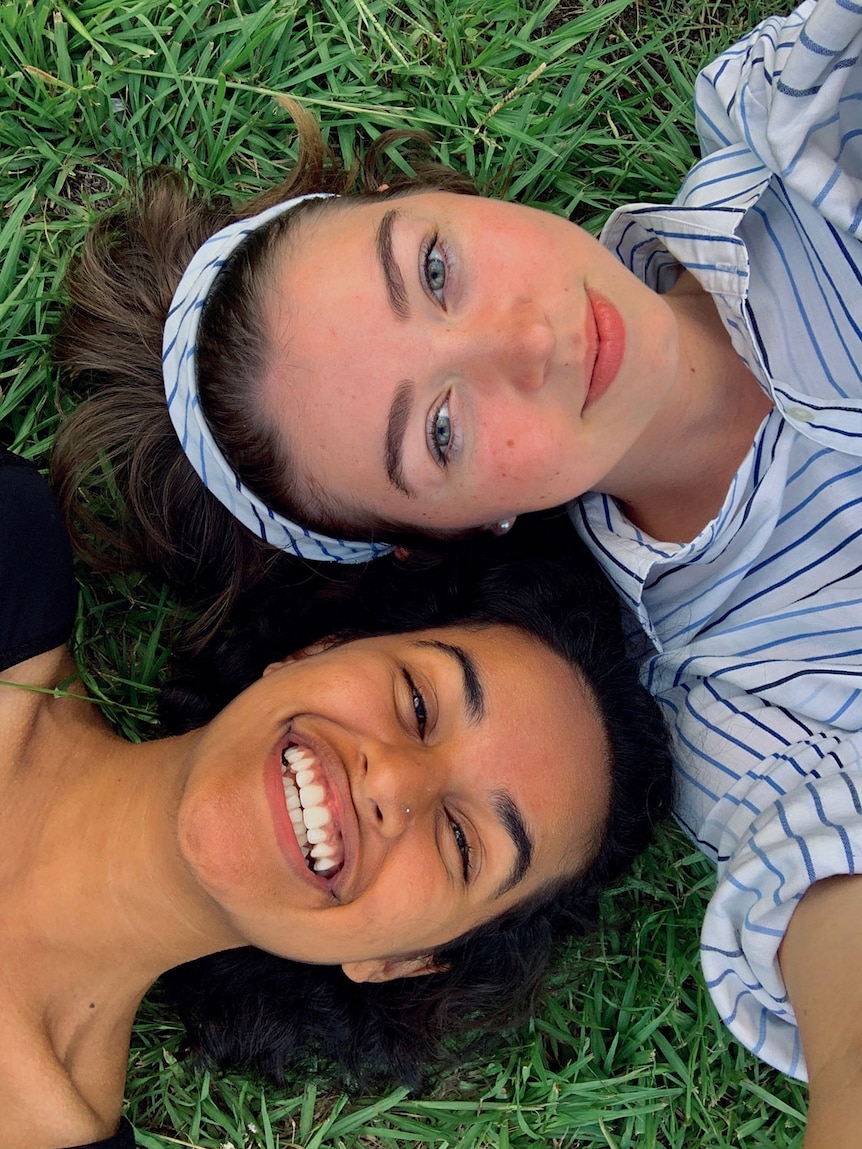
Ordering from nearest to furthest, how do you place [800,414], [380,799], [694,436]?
[380,799] → [800,414] → [694,436]

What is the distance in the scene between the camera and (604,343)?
2.29 meters

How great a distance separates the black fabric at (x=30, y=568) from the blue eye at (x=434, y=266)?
1.27m

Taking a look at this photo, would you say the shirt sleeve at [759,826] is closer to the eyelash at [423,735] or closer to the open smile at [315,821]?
the eyelash at [423,735]

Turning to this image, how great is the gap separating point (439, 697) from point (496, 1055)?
1.55 metres

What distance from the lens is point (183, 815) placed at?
2178 mm

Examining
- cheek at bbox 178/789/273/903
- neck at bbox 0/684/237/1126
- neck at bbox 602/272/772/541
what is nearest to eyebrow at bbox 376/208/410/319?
neck at bbox 602/272/772/541

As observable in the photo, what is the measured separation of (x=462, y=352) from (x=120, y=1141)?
236 centimetres

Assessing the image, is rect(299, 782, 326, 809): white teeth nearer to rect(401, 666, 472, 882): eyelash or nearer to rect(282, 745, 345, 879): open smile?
rect(282, 745, 345, 879): open smile

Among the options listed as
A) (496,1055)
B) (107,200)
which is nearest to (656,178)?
(107,200)

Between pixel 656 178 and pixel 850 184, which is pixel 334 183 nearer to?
pixel 656 178

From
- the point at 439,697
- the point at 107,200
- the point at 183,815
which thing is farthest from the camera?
the point at 107,200

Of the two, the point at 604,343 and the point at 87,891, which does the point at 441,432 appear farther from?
the point at 87,891

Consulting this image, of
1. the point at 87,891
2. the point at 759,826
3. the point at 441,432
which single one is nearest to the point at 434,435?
the point at 441,432

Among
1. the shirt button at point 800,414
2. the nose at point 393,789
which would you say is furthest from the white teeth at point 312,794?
the shirt button at point 800,414
